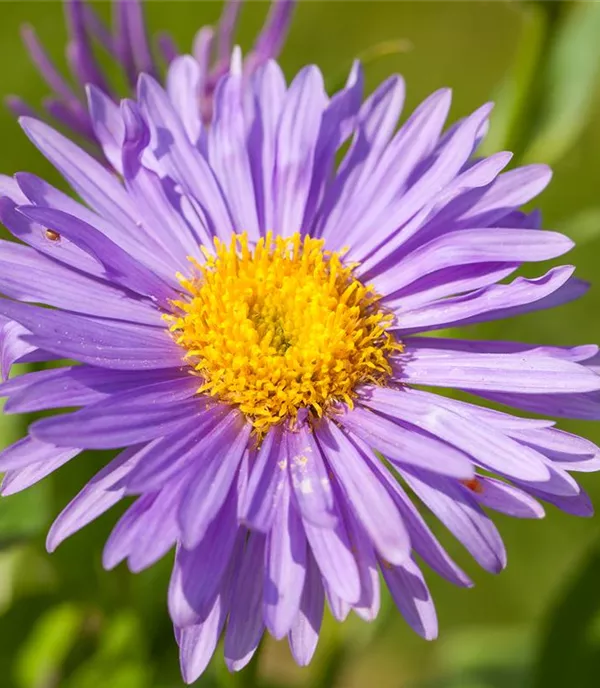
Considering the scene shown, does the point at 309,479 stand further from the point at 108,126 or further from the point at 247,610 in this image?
the point at 108,126

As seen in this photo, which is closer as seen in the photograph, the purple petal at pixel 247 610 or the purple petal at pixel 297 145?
the purple petal at pixel 247 610

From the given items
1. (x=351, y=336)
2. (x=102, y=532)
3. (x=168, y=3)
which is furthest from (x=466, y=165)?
(x=168, y=3)

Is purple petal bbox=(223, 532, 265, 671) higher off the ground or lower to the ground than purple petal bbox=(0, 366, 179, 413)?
lower

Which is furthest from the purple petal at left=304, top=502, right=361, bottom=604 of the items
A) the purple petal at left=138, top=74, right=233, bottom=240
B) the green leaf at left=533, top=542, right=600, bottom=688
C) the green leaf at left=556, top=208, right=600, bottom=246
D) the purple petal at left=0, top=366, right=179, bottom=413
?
the green leaf at left=556, top=208, right=600, bottom=246

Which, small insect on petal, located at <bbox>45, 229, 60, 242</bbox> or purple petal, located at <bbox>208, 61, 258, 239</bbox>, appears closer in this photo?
small insect on petal, located at <bbox>45, 229, 60, 242</bbox>

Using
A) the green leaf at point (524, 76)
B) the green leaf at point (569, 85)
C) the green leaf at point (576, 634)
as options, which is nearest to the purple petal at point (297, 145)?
the green leaf at point (524, 76)

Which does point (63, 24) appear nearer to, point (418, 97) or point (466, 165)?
point (418, 97)

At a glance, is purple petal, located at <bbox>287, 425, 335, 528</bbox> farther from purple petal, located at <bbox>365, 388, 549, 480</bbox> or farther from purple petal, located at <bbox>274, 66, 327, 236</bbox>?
purple petal, located at <bbox>274, 66, 327, 236</bbox>

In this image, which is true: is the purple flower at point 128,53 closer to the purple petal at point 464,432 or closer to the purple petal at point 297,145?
the purple petal at point 297,145

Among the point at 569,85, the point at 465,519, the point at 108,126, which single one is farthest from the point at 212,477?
the point at 569,85
